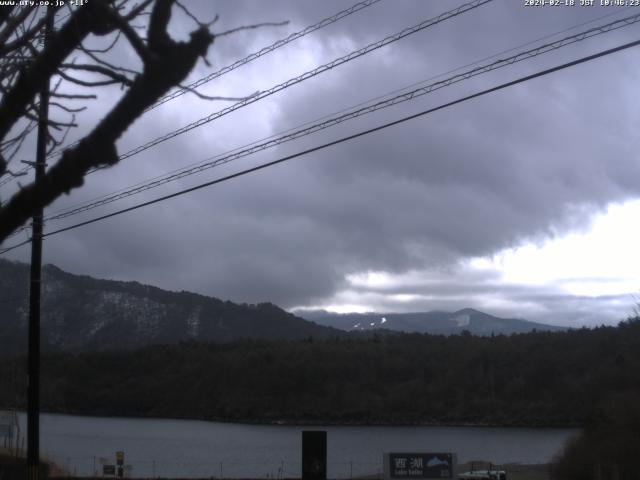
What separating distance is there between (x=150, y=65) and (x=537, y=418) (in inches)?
3974

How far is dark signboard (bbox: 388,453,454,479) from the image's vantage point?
2511cm

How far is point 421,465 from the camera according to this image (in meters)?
25.4

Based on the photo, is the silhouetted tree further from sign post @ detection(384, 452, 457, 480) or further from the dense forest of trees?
the dense forest of trees

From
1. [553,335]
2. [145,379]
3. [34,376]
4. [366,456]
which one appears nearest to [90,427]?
[145,379]

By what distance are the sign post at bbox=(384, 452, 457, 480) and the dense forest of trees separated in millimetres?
65384

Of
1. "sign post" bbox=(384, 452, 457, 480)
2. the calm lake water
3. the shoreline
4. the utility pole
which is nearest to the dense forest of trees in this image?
the shoreline

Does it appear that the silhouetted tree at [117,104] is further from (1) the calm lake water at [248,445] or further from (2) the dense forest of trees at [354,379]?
(2) the dense forest of trees at [354,379]

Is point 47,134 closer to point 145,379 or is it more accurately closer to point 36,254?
point 36,254

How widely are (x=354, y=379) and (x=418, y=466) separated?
315ft

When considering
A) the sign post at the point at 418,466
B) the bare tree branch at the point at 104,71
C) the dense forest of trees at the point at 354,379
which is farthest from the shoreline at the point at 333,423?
the bare tree branch at the point at 104,71

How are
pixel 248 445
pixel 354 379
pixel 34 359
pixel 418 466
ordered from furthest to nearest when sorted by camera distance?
pixel 354 379
pixel 248 445
pixel 418 466
pixel 34 359

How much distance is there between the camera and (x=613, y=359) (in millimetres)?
88312

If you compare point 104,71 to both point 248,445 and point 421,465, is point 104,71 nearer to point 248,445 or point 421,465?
point 421,465

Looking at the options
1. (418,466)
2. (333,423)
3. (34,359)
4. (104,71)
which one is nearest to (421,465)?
(418,466)
